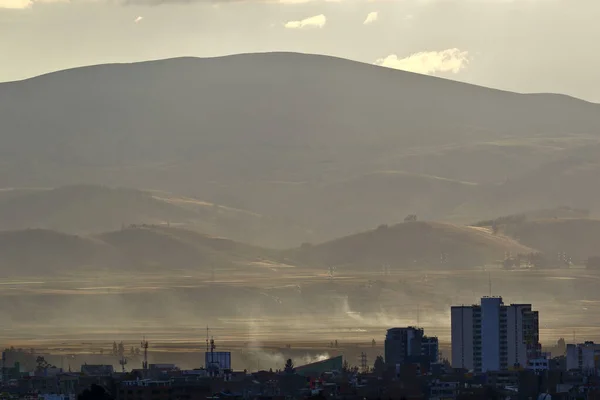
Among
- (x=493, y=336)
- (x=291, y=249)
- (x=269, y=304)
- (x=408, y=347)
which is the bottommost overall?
(x=408, y=347)

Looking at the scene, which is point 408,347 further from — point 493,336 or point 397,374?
point 397,374

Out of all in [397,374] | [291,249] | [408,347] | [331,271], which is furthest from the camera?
[291,249]

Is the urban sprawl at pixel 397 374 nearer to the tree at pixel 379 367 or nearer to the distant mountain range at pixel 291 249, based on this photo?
the tree at pixel 379 367

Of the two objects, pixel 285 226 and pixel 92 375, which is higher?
pixel 285 226

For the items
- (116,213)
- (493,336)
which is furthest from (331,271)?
(493,336)

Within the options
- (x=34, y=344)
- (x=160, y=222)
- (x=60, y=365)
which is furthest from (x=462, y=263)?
(x=60, y=365)

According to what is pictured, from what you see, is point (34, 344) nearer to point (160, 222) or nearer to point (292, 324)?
point (292, 324)

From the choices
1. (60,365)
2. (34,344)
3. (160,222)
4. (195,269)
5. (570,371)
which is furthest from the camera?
(160,222)
